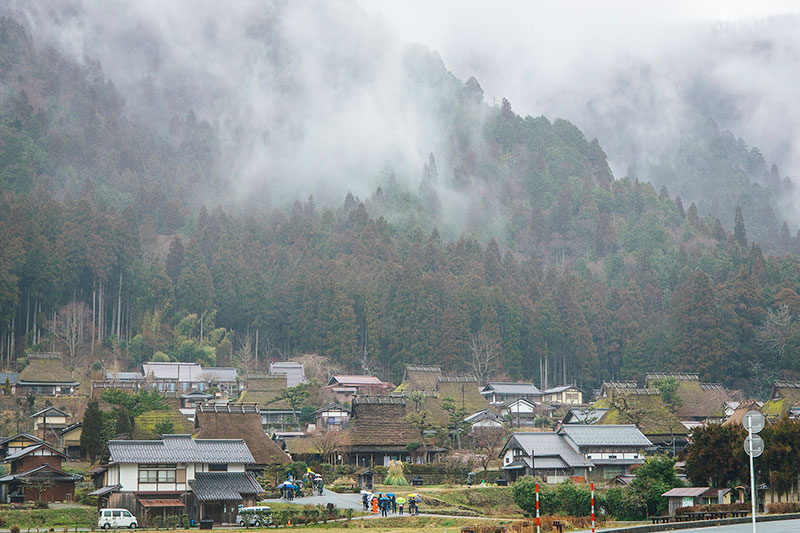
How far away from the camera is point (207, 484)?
38062 millimetres

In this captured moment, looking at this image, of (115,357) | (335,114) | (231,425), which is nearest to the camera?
(231,425)

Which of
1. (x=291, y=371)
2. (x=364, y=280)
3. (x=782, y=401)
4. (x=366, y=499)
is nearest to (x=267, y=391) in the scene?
(x=291, y=371)

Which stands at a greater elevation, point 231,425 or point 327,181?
point 327,181

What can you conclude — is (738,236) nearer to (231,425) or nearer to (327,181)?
(327,181)

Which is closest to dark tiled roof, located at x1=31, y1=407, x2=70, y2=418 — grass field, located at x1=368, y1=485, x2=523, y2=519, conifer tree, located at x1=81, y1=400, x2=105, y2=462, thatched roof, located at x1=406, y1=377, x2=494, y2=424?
conifer tree, located at x1=81, y1=400, x2=105, y2=462

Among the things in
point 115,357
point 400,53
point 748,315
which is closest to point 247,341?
point 115,357

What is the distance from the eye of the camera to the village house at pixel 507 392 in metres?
73.9

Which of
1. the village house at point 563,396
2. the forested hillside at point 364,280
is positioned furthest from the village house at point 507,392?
the forested hillside at point 364,280

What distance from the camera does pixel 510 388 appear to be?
74875 mm

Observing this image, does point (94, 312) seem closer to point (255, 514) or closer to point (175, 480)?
point (175, 480)

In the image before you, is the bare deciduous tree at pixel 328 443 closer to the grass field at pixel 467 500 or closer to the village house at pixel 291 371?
the grass field at pixel 467 500

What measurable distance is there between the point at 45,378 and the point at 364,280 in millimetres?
32776

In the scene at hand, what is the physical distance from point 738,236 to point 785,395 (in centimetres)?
5662

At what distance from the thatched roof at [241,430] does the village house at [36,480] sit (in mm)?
7451
